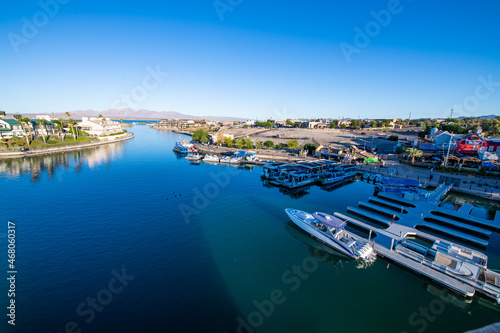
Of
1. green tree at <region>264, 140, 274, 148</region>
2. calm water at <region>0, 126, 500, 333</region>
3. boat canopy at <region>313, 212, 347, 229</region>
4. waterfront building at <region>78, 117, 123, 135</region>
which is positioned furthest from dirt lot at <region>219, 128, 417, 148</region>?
waterfront building at <region>78, 117, 123, 135</region>

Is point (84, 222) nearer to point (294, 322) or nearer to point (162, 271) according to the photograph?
point (162, 271)

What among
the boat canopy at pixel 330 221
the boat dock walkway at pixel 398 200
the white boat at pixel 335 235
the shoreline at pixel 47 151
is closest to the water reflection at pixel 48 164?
the shoreline at pixel 47 151

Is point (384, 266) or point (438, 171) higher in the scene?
point (438, 171)

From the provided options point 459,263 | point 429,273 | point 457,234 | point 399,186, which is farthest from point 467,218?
point 429,273

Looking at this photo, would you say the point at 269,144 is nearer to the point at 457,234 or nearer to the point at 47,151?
the point at 457,234

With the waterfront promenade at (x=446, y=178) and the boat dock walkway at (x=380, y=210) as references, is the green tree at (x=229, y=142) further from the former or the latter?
the boat dock walkway at (x=380, y=210)

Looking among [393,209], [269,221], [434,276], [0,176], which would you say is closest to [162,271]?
[269,221]
